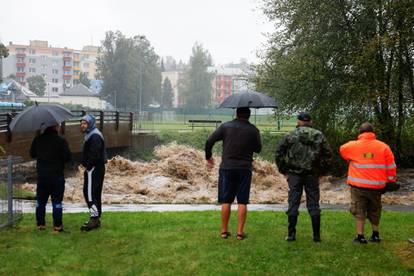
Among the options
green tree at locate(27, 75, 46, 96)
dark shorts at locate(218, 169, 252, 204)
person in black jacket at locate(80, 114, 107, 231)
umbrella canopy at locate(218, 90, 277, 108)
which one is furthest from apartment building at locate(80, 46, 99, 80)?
dark shorts at locate(218, 169, 252, 204)

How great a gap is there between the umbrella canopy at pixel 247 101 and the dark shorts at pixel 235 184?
0.96 meters

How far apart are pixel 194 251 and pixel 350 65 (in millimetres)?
17990

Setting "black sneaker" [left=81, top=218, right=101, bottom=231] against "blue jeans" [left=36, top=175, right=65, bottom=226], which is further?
"black sneaker" [left=81, top=218, right=101, bottom=231]

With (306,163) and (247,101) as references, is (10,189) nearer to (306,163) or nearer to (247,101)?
(247,101)

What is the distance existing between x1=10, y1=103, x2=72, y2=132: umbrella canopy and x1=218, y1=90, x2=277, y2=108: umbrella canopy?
2.54 m

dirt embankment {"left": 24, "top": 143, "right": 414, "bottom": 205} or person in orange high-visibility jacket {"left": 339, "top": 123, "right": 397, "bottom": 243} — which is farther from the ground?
person in orange high-visibility jacket {"left": 339, "top": 123, "right": 397, "bottom": 243}

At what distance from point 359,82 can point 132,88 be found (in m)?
70.4

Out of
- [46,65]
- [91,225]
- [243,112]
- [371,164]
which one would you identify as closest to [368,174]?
[371,164]

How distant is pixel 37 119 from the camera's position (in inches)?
336

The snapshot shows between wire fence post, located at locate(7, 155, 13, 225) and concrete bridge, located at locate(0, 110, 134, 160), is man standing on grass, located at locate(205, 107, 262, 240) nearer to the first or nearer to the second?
wire fence post, located at locate(7, 155, 13, 225)

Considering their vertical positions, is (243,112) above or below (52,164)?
above

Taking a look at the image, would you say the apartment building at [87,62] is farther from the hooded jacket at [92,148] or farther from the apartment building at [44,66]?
the hooded jacket at [92,148]

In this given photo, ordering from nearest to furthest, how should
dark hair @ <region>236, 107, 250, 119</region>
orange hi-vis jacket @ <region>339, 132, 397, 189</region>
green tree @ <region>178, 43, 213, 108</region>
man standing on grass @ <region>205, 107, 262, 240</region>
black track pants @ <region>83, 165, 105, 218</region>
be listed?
orange hi-vis jacket @ <region>339, 132, 397, 189</region>, man standing on grass @ <region>205, 107, 262, 240</region>, dark hair @ <region>236, 107, 250, 119</region>, black track pants @ <region>83, 165, 105, 218</region>, green tree @ <region>178, 43, 213, 108</region>

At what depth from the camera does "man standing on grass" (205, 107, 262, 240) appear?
8.23m
